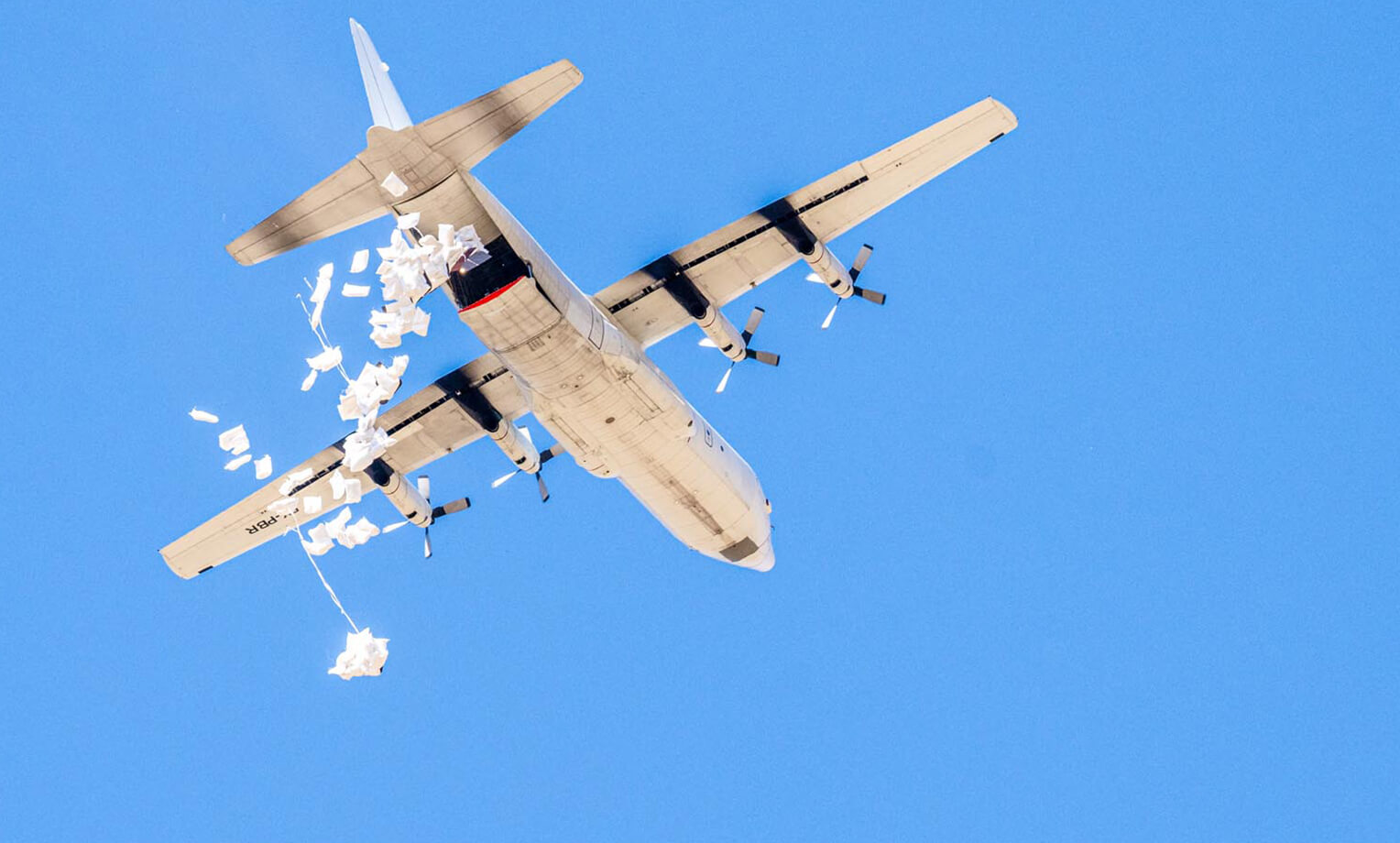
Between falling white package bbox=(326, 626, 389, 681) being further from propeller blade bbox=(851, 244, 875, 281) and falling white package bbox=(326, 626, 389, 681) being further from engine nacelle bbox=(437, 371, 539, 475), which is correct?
propeller blade bbox=(851, 244, 875, 281)

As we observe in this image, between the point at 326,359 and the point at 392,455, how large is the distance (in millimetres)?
8012

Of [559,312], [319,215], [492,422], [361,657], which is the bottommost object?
[361,657]

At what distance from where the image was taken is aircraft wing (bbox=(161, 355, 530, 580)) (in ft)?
72.5

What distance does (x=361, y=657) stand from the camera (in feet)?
55.4

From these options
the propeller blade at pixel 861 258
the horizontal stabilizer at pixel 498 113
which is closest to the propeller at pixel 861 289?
the propeller blade at pixel 861 258

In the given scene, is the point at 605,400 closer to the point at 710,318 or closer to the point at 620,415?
the point at 620,415

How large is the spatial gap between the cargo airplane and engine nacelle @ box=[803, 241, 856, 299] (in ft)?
0.12

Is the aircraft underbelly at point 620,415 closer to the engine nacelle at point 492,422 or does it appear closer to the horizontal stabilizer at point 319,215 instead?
the engine nacelle at point 492,422

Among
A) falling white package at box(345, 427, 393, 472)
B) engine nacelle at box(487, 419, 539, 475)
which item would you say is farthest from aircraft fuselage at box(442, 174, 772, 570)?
falling white package at box(345, 427, 393, 472)

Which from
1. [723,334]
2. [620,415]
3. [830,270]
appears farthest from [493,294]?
[830,270]

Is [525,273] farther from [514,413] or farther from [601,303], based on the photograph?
[514,413]

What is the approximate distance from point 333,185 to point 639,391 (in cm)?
565

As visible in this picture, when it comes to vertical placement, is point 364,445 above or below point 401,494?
below

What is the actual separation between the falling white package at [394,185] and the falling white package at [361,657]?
19.7ft
